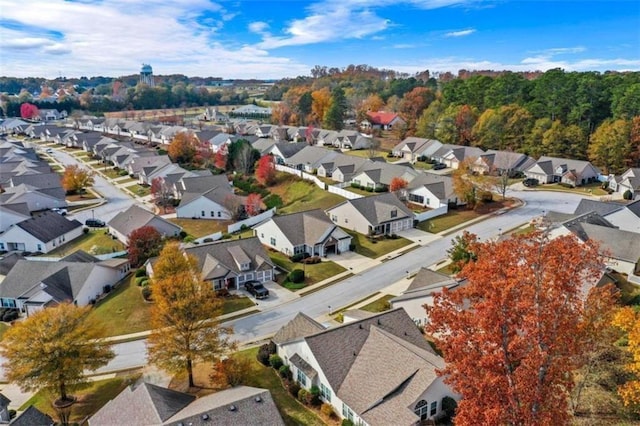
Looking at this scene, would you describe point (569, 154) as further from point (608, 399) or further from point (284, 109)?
point (284, 109)

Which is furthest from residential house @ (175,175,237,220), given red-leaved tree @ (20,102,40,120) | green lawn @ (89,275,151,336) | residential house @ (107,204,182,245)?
red-leaved tree @ (20,102,40,120)

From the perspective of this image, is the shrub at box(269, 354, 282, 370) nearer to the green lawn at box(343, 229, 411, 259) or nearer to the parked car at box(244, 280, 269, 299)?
the parked car at box(244, 280, 269, 299)

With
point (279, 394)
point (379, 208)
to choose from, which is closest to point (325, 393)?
point (279, 394)

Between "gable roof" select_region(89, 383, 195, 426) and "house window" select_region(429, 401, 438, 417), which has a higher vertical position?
"gable roof" select_region(89, 383, 195, 426)

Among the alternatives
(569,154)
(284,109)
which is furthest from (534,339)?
(284,109)

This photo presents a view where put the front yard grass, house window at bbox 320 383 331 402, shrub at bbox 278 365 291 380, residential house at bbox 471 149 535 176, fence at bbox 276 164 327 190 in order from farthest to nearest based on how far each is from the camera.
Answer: residential house at bbox 471 149 535 176 < fence at bbox 276 164 327 190 < the front yard grass < shrub at bbox 278 365 291 380 < house window at bbox 320 383 331 402

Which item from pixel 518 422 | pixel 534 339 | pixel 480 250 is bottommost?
pixel 518 422

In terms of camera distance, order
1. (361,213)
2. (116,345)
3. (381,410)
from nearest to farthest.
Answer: (381,410)
(116,345)
(361,213)
